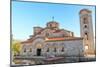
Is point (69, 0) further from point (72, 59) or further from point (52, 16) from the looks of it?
point (72, 59)

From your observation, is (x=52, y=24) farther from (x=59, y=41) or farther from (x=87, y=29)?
(x=87, y=29)

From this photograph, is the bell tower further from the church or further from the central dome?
the central dome

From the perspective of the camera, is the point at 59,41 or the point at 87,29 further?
the point at 87,29

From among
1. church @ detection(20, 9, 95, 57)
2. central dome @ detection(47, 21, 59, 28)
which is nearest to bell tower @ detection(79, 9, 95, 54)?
church @ detection(20, 9, 95, 57)

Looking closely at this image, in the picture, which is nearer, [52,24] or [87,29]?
[52,24]

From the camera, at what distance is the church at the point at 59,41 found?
2887 mm

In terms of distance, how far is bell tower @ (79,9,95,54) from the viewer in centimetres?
315

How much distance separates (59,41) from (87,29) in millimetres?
464

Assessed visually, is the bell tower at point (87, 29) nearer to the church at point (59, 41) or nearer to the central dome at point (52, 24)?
the church at point (59, 41)

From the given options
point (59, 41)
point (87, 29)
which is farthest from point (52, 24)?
point (87, 29)

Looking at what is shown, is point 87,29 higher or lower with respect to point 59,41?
higher

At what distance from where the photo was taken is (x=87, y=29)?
3.17 meters

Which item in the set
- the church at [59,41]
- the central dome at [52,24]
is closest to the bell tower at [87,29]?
the church at [59,41]
